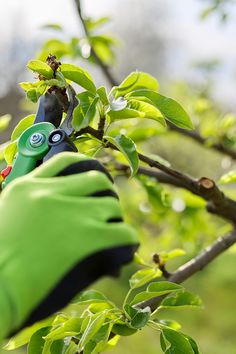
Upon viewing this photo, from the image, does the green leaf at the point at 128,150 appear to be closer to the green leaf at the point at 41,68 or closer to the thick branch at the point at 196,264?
the green leaf at the point at 41,68

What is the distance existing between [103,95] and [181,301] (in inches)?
13.8

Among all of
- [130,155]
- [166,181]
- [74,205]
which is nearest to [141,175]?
[166,181]

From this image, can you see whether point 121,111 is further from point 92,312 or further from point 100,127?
point 92,312

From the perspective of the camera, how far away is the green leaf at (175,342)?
0.89 metres

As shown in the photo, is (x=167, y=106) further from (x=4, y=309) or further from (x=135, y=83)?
(x=4, y=309)

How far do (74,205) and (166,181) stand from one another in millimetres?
881

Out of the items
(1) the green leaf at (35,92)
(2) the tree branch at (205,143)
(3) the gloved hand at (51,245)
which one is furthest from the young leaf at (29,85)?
(2) the tree branch at (205,143)

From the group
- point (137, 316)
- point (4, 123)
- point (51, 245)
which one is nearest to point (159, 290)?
point (137, 316)

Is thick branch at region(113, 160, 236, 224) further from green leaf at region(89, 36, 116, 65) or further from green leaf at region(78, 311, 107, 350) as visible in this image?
green leaf at region(89, 36, 116, 65)

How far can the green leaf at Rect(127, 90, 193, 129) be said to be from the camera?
0.85 m

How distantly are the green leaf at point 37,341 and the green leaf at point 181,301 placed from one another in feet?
0.59

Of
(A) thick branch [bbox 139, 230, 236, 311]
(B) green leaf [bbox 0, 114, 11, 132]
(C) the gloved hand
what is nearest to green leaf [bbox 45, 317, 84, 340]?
(A) thick branch [bbox 139, 230, 236, 311]

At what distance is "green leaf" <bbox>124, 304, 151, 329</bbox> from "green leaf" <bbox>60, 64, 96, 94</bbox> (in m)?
0.29

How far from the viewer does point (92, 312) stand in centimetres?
92
